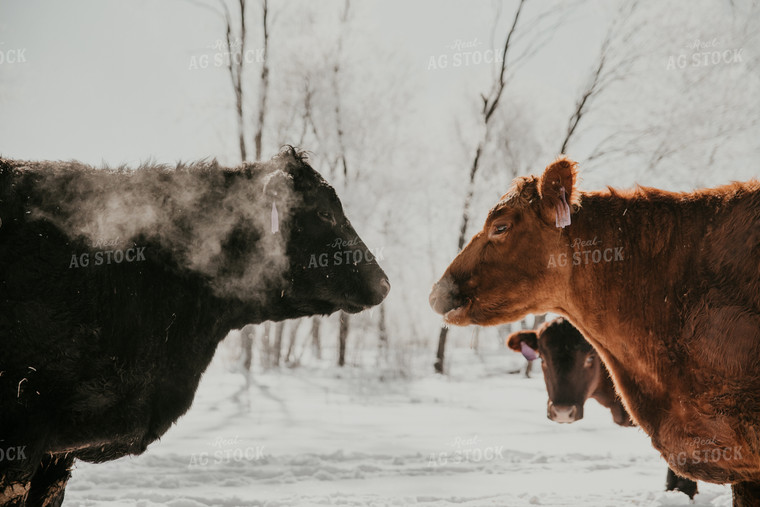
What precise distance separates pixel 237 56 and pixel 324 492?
11.3 m

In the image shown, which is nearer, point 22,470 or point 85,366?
point 22,470

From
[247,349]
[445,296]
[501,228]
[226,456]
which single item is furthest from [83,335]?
[247,349]

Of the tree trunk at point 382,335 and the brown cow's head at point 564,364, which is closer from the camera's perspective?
the brown cow's head at point 564,364

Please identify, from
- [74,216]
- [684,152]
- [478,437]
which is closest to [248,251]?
[74,216]

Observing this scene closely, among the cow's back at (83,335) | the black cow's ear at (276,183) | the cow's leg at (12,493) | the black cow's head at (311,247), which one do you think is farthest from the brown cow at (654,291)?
the cow's leg at (12,493)

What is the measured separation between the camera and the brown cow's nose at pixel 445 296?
10.0 feet

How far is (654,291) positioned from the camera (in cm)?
259

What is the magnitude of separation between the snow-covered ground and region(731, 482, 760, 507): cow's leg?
2404mm

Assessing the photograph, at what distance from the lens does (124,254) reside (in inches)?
119

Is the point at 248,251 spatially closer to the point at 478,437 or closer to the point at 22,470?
the point at 22,470

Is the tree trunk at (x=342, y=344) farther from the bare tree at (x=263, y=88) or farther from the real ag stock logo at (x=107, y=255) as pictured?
the real ag stock logo at (x=107, y=255)

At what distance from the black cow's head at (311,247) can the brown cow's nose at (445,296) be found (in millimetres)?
797

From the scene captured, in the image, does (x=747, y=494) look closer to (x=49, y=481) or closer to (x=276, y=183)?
(x=276, y=183)

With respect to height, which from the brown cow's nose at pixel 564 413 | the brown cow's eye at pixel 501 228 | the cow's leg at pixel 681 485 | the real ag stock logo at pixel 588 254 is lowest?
the cow's leg at pixel 681 485
